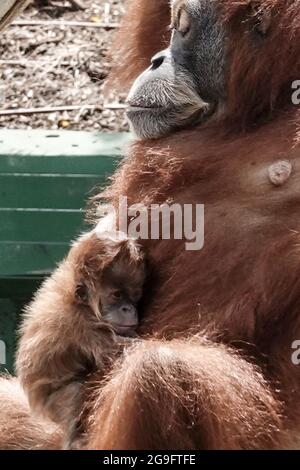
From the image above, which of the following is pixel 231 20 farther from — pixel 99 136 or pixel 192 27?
pixel 99 136

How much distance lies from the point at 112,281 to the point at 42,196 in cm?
113

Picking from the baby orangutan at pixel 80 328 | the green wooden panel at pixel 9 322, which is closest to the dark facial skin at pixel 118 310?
the baby orangutan at pixel 80 328

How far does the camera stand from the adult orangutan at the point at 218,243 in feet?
9.39

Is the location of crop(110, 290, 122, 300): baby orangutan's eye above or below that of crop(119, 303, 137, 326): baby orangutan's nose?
above

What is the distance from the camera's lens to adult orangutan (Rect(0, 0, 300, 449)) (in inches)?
113

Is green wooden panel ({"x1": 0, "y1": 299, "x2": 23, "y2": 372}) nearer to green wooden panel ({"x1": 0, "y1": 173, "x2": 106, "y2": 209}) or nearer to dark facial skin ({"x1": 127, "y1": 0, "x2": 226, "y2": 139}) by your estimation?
green wooden panel ({"x1": 0, "y1": 173, "x2": 106, "y2": 209})

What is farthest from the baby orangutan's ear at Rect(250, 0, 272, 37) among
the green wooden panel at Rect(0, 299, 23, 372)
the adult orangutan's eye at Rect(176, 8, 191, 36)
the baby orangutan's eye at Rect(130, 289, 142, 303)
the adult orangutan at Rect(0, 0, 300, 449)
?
the green wooden panel at Rect(0, 299, 23, 372)

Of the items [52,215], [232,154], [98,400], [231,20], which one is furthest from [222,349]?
[52,215]

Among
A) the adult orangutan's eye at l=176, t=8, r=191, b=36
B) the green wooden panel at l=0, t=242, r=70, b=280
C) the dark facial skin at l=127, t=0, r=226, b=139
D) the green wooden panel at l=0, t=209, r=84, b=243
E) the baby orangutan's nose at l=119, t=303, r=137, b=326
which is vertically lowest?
the green wooden panel at l=0, t=242, r=70, b=280

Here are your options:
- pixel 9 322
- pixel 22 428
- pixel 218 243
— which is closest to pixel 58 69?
pixel 9 322

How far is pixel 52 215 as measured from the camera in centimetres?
433

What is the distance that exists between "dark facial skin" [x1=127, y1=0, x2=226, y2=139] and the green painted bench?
0.88 meters

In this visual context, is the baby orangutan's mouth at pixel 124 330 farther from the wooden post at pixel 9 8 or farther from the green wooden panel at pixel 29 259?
the green wooden panel at pixel 29 259

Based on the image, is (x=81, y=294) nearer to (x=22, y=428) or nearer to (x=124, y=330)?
(x=124, y=330)
